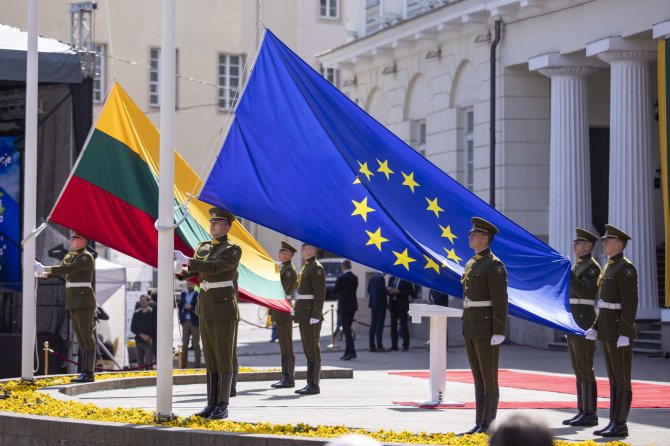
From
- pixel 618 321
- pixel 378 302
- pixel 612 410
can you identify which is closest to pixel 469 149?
pixel 378 302

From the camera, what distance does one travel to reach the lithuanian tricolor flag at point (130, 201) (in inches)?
549

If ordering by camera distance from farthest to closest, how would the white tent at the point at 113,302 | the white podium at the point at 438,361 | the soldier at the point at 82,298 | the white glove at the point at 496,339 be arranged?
1. the white tent at the point at 113,302
2. the soldier at the point at 82,298
3. the white podium at the point at 438,361
4. the white glove at the point at 496,339

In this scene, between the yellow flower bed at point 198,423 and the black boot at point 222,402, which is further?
the black boot at point 222,402

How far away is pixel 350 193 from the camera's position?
11.2m

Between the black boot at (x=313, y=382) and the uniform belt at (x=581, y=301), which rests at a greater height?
the uniform belt at (x=581, y=301)

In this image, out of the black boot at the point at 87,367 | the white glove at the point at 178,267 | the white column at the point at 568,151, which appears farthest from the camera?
the white column at the point at 568,151

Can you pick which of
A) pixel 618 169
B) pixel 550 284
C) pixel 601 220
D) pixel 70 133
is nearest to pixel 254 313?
pixel 601 220

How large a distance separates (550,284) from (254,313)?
27.7m

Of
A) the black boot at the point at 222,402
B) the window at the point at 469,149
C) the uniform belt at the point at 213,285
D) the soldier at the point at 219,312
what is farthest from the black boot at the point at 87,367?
the window at the point at 469,149

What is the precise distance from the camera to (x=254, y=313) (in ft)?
128

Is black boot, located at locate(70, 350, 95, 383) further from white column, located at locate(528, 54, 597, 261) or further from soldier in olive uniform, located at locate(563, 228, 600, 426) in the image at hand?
white column, located at locate(528, 54, 597, 261)

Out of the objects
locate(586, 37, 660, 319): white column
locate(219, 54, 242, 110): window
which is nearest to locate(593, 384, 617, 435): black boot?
locate(586, 37, 660, 319): white column

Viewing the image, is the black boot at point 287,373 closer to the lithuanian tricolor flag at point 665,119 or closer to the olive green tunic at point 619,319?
the olive green tunic at point 619,319

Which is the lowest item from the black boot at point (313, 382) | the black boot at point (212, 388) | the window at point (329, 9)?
the black boot at point (313, 382)
